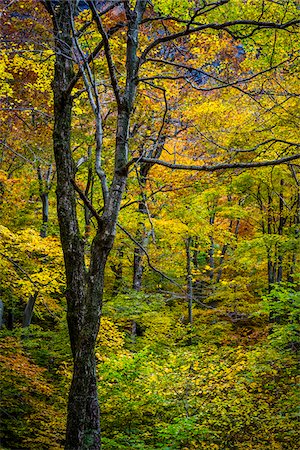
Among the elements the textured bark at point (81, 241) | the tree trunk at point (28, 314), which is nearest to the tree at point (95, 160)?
the textured bark at point (81, 241)

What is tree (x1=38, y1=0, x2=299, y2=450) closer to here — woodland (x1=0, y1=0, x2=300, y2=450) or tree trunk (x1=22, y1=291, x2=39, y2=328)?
woodland (x1=0, y1=0, x2=300, y2=450)

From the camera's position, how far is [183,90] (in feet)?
42.2

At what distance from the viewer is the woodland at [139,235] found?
166 inches

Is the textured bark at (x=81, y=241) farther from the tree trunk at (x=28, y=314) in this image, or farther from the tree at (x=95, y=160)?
the tree trunk at (x=28, y=314)

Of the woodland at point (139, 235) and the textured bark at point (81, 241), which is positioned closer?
the textured bark at point (81, 241)

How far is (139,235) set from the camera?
1192 centimetres

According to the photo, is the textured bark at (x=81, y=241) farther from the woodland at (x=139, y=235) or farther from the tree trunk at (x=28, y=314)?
the tree trunk at (x=28, y=314)

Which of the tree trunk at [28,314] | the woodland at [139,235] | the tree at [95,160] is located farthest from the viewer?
the tree trunk at [28,314]

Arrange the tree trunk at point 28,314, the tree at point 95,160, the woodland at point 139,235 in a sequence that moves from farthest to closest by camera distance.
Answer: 1. the tree trunk at point 28,314
2. the woodland at point 139,235
3. the tree at point 95,160

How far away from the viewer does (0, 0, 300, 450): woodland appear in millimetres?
4207

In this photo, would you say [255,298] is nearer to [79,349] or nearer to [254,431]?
[254,431]

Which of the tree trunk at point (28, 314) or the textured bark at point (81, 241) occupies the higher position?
the textured bark at point (81, 241)

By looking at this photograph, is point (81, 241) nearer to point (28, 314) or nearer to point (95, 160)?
point (95, 160)

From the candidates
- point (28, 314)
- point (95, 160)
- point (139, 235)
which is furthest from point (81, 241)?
point (28, 314)
